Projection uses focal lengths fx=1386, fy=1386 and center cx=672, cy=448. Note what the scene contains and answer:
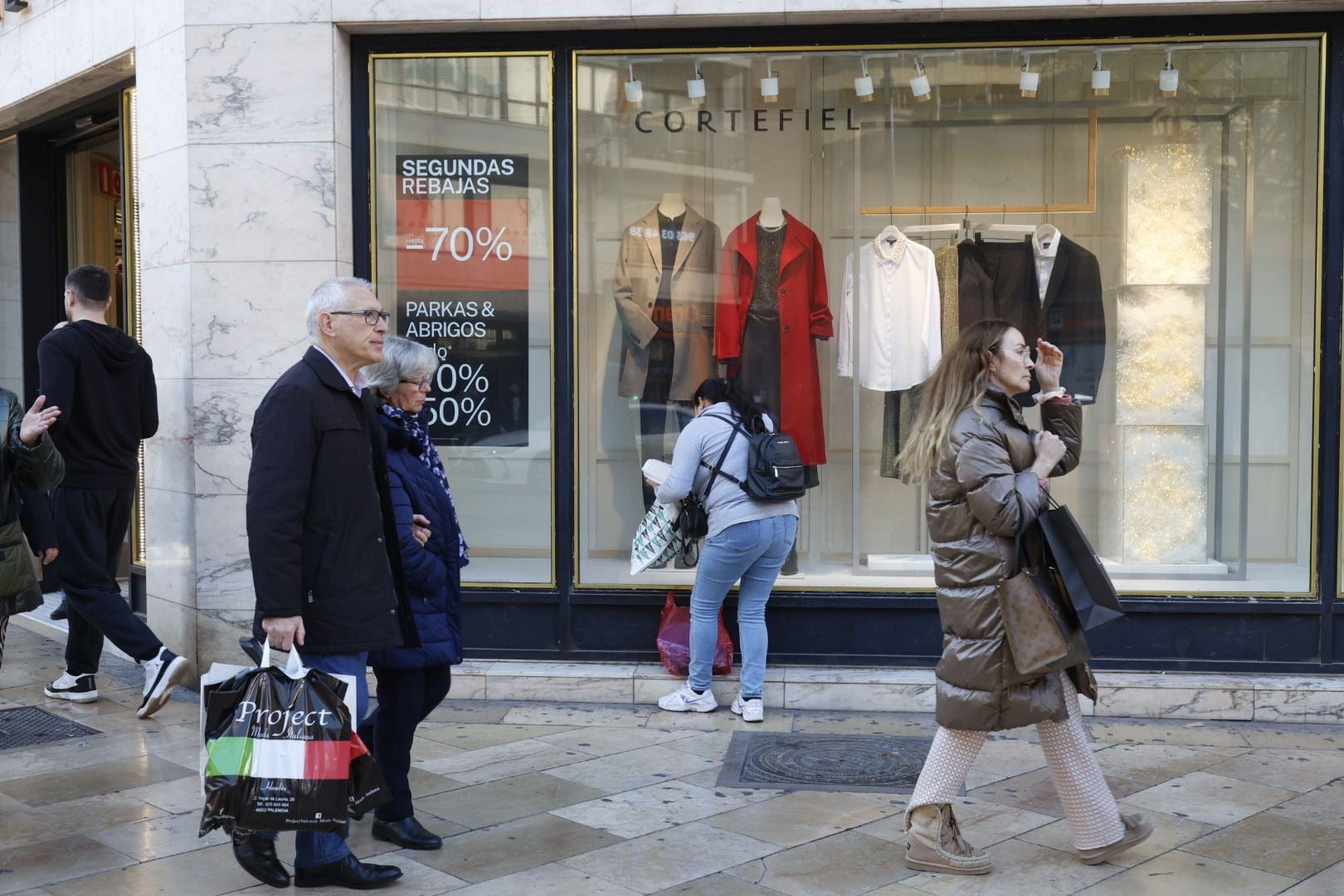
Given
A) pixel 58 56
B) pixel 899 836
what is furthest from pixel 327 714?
pixel 58 56

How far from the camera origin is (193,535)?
24.3ft

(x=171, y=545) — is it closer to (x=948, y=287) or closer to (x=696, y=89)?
(x=696, y=89)

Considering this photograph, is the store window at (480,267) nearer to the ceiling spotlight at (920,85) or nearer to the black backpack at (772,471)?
the black backpack at (772,471)

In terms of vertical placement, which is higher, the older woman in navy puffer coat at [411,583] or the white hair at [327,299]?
the white hair at [327,299]

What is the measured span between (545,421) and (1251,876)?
430cm

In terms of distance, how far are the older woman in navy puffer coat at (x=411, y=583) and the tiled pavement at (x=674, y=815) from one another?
32 centimetres

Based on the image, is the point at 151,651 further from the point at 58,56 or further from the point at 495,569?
the point at 58,56

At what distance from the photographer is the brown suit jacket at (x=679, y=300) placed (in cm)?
802

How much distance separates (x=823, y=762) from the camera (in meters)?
6.11

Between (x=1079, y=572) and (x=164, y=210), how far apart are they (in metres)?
5.33

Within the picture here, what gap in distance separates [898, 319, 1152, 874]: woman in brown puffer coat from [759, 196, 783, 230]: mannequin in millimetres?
3465

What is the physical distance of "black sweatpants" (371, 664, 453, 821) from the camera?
15.8 ft

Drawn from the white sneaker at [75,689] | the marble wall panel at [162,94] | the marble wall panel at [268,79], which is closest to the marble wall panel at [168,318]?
the marble wall panel at [162,94]

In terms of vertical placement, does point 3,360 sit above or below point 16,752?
above
